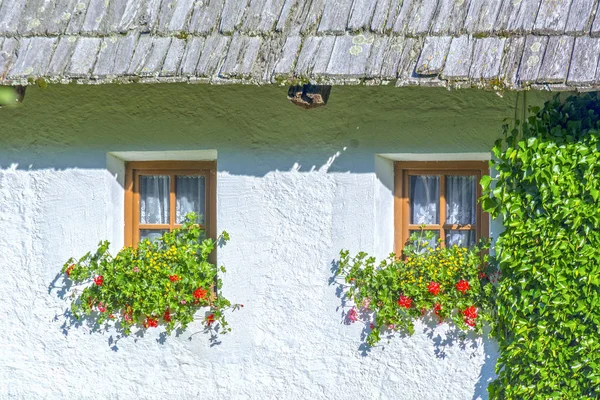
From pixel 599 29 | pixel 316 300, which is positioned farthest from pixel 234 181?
pixel 599 29

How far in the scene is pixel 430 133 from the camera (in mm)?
6137

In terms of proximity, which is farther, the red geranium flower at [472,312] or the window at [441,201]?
the window at [441,201]

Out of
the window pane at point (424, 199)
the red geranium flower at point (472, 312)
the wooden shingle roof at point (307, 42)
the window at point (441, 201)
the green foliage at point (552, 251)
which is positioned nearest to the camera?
the wooden shingle roof at point (307, 42)

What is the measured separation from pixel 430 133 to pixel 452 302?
102 cm

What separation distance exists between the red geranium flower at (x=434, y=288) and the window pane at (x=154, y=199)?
1.87 meters

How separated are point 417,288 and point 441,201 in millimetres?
652

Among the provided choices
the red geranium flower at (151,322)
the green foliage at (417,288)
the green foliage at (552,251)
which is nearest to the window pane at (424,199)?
the green foliage at (417,288)

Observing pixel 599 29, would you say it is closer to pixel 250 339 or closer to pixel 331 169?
pixel 331 169

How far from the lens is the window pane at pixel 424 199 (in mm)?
6434

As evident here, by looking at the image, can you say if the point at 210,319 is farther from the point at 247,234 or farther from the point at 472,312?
the point at 472,312

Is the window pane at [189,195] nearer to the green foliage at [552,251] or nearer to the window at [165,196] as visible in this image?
the window at [165,196]

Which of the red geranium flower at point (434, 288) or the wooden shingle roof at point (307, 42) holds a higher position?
the wooden shingle roof at point (307, 42)

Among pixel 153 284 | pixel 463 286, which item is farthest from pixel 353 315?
pixel 153 284

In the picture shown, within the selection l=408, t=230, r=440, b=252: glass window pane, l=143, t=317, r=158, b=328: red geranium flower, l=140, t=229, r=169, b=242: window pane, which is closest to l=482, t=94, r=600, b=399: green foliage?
l=408, t=230, r=440, b=252: glass window pane
